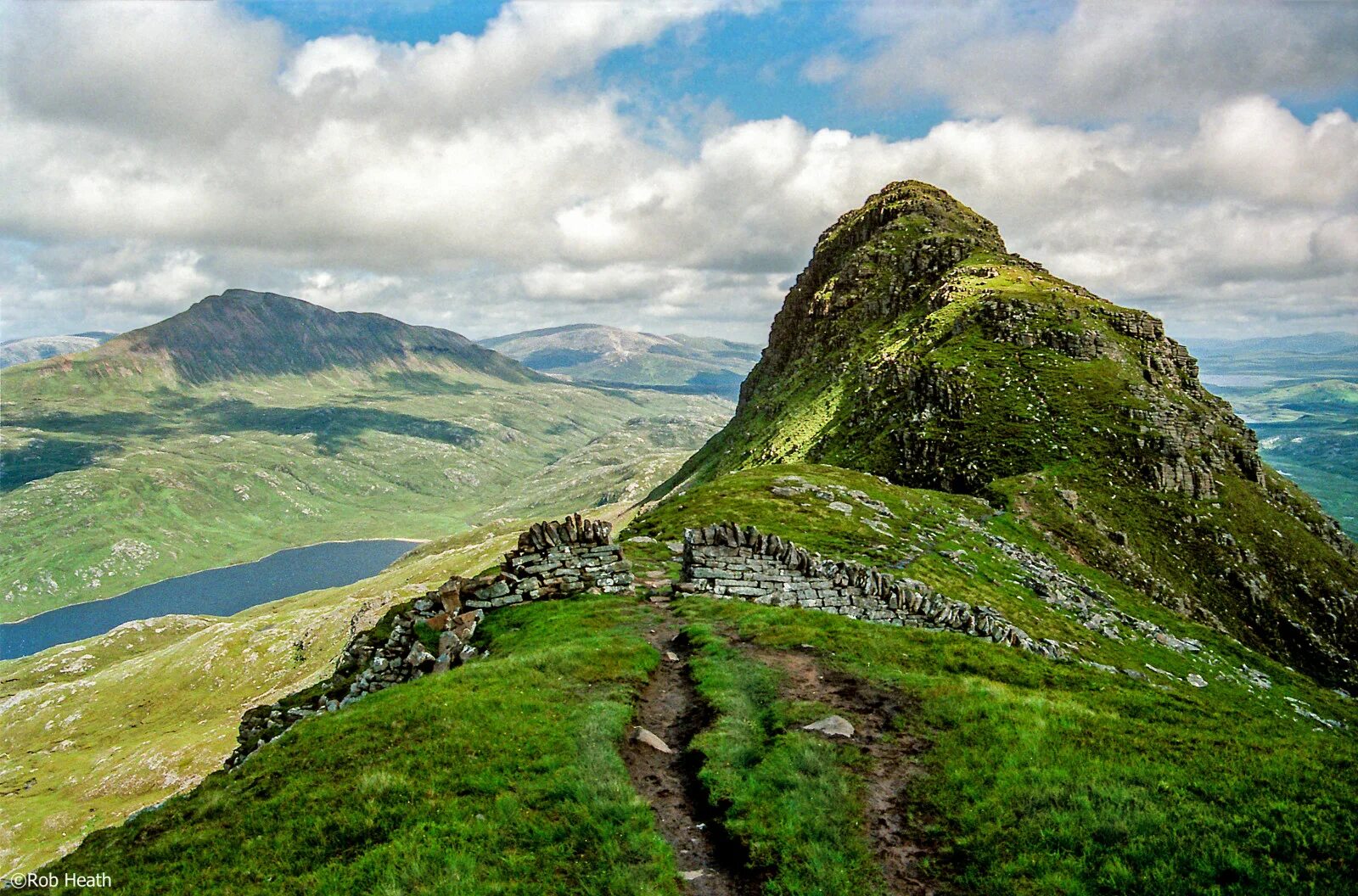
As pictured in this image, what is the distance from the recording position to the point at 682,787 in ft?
53.3

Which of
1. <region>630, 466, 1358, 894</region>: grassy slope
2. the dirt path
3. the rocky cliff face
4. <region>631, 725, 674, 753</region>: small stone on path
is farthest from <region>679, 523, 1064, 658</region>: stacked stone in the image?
the rocky cliff face

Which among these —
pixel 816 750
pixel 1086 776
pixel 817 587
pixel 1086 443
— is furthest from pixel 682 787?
pixel 1086 443

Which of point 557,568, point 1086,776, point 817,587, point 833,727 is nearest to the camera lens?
point 1086,776

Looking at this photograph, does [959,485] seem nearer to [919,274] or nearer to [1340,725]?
[1340,725]

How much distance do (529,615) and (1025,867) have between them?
2362cm

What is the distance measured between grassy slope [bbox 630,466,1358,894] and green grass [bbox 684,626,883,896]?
0.21 m

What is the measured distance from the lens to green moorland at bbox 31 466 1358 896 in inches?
447

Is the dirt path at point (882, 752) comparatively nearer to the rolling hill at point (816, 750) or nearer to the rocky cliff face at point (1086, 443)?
the rolling hill at point (816, 750)

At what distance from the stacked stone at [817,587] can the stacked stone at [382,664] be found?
12.7 metres

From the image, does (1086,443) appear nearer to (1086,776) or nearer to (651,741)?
(1086,776)

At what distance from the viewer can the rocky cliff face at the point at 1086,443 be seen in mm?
62812

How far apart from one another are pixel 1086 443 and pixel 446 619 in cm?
7812

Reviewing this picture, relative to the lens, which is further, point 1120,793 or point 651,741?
point 651,741

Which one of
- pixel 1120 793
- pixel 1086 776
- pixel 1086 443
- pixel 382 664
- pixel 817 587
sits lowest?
pixel 382 664
